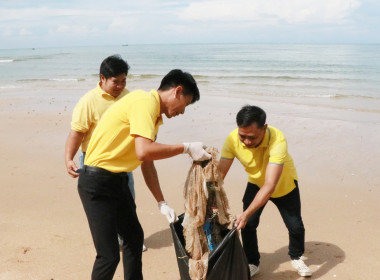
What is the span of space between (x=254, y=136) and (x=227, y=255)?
0.82m

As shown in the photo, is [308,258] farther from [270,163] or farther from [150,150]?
[150,150]

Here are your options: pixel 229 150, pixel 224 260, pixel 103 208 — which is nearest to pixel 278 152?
pixel 229 150

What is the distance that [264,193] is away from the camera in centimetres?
291

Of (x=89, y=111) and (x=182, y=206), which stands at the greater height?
(x=89, y=111)

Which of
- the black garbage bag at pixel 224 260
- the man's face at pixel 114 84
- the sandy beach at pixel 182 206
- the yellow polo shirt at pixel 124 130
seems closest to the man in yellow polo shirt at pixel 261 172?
the black garbage bag at pixel 224 260

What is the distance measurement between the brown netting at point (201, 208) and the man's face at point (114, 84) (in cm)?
132

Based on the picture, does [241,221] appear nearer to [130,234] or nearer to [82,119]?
[130,234]

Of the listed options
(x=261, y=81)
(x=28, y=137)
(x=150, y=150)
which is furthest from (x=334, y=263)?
(x=261, y=81)

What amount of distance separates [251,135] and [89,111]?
1.45 m

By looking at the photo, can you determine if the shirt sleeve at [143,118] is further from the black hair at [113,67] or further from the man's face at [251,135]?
the black hair at [113,67]

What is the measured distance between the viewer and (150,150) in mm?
2334

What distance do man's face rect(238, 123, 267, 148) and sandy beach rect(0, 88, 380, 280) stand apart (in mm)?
1300

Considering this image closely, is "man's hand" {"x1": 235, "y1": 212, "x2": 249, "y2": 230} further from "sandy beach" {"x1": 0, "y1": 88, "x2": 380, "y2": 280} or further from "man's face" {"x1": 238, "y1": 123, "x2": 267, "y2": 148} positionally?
"sandy beach" {"x1": 0, "y1": 88, "x2": 380, "y2": 280}

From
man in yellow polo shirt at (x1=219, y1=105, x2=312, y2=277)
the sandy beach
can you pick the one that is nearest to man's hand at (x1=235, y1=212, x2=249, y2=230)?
man in yellow polo shirt at (x1=219, y1=105, x2=312, y2=277)
